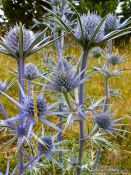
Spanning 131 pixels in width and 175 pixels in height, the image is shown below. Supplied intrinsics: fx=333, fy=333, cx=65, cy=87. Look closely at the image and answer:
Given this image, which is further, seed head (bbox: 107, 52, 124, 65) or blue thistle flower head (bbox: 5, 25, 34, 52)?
seed head (bbox: 107, 52, 124, 65)

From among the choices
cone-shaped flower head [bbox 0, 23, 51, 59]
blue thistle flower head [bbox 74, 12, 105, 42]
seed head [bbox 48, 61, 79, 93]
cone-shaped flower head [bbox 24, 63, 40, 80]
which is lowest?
seed head [bbox 48, 61, 79, 93]

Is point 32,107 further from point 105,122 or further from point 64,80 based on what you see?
point 105,122

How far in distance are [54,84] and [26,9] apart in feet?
29.8

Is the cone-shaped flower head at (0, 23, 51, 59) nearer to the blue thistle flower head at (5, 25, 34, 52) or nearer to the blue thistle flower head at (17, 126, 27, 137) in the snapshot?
the blue thistle flower head at (5, 25, 34, 52)

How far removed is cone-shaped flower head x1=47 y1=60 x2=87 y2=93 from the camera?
3.39ft

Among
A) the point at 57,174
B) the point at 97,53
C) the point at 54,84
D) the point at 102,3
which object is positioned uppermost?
the point at 102,3

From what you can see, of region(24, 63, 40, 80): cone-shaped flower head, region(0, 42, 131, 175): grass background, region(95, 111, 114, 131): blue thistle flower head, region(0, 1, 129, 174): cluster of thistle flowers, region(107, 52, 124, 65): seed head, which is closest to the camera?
region(0, 1, 129, 174): cluster of thistle flowers

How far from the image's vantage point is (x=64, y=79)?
3.38 feet

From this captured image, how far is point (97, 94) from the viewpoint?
354 centimetres

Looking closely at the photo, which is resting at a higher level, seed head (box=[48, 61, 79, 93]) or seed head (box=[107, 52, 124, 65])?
seed head (box=[107, 52, 124, 65])

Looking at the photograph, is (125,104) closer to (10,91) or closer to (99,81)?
(99,81)

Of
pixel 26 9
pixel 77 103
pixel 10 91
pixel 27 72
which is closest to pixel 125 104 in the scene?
pixel 10 91

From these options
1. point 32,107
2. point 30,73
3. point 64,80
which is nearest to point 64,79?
point 64,80

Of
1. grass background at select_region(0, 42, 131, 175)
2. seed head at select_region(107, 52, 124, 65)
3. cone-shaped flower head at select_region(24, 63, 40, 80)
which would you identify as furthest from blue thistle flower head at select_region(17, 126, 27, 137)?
seed head at select_region(107, 52, 124, 65)
